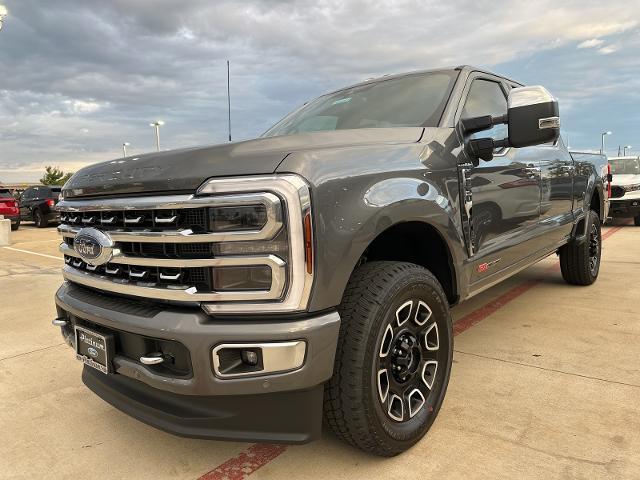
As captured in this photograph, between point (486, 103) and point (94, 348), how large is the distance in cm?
275

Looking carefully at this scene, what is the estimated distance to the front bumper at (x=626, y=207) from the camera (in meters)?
11.1

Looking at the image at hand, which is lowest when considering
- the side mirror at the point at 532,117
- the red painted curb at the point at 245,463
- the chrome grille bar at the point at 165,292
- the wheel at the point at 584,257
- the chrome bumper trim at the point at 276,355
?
the red painted curb at the point at 245,463

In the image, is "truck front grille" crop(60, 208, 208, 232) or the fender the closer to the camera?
"truck front grille" crop(60, 208, 208, 232)

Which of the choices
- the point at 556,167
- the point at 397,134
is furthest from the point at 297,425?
the point at 556,167

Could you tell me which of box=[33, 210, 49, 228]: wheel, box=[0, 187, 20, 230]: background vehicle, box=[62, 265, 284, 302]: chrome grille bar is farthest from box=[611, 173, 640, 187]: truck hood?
box=[33, 210, 49, 228]: wheel

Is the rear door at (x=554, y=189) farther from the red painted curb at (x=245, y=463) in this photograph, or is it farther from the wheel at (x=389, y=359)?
the red painted curb at (x=245, y=463)

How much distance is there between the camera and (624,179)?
11.9 meters

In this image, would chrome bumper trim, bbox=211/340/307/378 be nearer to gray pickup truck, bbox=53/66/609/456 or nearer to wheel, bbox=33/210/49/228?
gray pickup truck, bbox=53/66/609/456

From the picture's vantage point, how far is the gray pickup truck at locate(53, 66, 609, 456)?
178 centimetres

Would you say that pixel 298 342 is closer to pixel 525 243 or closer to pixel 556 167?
pixel 525 243

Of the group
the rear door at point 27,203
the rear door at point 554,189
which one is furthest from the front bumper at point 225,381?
the rear door at point 27,203

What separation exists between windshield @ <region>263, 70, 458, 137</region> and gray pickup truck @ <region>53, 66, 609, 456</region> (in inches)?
4.7

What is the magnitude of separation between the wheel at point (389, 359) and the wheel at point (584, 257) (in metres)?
3.21

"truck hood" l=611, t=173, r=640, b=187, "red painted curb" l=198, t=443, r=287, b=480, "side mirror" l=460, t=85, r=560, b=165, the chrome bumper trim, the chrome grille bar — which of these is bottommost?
"red painted curb" l=198, t=443, r=287, b=480
